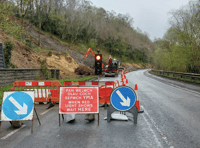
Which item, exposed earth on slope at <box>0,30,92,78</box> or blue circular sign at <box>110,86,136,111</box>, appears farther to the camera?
exposed earth on slope at <box>0,30,92,78</box>

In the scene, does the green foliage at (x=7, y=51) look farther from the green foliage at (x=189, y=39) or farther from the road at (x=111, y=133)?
the green foliage at (x=189, y=39)

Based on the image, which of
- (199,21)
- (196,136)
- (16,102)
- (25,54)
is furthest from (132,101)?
(199,21)

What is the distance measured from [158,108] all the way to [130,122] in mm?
2470

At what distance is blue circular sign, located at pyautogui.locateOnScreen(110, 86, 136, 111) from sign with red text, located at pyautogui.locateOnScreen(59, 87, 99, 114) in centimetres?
62

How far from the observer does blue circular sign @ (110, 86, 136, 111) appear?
6172 mm

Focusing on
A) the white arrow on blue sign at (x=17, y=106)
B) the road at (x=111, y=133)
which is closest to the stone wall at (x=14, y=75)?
the road at (x=111, y=133)

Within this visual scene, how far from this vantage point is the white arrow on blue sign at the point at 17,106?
5.39 metres

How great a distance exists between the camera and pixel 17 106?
549 centimetres

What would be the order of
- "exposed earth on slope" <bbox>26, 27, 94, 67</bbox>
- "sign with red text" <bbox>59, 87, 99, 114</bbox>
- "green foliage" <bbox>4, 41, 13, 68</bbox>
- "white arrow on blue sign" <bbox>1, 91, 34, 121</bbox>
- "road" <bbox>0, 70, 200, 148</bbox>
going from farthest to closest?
1. "exposed earth on slope" <bbox>26, 27, 94, 67</bbox>
2. "green foliage" <bbox>4, 41, 13, 68</bbox>
3. "sign with red text" <bbox>59, 87, 99, 114</bbox>
4. "white arrow on blue sign" <bbox>1, 91, 34, 121</bbox>
5. "road" <bbox>0, 70, 200, 148</bbox>

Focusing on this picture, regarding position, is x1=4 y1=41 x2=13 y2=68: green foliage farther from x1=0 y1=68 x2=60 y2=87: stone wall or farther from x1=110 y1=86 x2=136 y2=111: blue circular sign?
x1=110 y1=86 x2=136 y2=111: blue circular sign

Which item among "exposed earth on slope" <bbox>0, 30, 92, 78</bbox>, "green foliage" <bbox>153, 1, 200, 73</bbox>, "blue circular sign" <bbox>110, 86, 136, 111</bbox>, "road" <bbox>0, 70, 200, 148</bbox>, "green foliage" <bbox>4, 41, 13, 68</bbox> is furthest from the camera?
"green foliage" <bbox>153, 1, 200, 73</bbox>

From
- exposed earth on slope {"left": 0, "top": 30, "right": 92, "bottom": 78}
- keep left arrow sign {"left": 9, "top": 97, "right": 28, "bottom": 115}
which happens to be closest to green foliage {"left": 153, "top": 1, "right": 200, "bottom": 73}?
exposed earth on slope {"left": 0, "top": 30, "right": 92, "bottom": 78}

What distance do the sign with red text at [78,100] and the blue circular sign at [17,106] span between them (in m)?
0.98

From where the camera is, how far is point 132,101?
620cm
